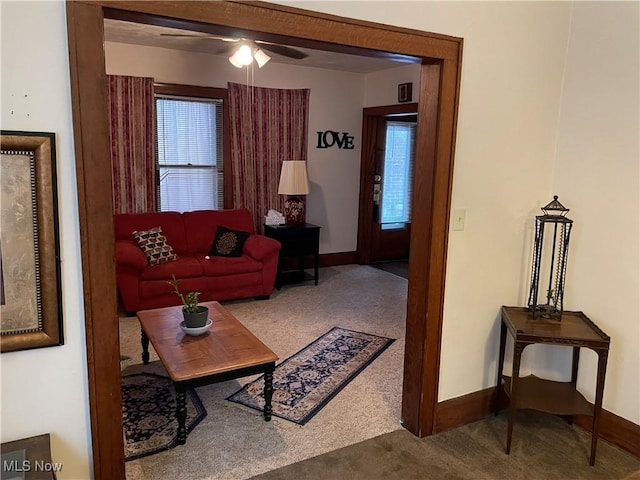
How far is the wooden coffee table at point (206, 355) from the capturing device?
2.53m

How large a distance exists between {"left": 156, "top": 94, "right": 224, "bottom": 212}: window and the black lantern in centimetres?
389

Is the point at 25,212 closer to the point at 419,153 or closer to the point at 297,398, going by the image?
the point at 419,153

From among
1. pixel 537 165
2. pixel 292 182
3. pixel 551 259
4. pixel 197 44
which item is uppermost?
pixel 197 44

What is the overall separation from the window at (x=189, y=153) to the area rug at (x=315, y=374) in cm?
249

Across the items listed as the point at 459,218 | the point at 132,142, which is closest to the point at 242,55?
the point at 132,142

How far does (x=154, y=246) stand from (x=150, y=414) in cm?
211

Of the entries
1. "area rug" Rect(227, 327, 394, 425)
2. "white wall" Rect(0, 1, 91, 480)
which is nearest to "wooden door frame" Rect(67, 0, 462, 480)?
"white wall" Rect(0, 1, 91, 480)

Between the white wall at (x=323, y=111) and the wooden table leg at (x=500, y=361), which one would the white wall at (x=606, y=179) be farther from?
the white wall at (x=323, y=111)

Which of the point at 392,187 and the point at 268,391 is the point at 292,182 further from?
the point at 268,391

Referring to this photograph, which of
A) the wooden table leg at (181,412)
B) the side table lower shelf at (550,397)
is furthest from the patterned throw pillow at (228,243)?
the side table lower shelf at (550,397)

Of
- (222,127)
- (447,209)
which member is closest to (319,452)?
(447,209)

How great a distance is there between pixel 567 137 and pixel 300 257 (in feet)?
12.2

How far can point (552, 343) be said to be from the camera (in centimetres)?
248

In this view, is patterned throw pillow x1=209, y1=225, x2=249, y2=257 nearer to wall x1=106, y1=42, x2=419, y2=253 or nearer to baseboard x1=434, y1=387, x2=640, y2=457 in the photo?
wall x1=106, y1=42, x2=419, y2=253
